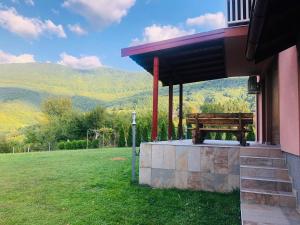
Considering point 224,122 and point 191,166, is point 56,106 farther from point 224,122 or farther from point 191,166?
point 191,166

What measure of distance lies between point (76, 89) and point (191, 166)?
89.5 metres

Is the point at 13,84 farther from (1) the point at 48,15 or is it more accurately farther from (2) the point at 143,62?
(2) the point at 143,62

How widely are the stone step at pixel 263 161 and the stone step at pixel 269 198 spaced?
80 cm

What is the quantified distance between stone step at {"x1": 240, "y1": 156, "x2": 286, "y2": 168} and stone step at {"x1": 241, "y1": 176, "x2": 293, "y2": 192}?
0.52m

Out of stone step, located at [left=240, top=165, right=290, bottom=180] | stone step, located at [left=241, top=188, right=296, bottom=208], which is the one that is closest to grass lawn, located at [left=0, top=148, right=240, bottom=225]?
stone step, located at [left=241, top=188, right=296, bottom=208]

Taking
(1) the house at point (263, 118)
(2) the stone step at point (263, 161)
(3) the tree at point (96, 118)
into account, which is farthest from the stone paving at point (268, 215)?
(3) the tree at point (96, 118)

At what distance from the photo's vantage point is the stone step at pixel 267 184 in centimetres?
448

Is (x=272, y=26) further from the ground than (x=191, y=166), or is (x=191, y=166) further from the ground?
(x=272, y=26)

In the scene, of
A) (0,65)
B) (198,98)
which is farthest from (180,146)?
(0,65)

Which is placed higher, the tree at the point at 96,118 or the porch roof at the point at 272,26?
the porch roof at the point at 272,26

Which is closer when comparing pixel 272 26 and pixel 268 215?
pixel 272 26

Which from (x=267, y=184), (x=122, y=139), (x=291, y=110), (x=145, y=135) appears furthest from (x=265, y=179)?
(x=122, y=139)

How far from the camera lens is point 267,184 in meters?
4.56

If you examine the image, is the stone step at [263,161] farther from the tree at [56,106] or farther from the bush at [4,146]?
the tree at [56,106]
